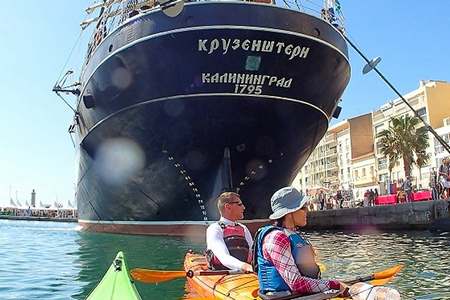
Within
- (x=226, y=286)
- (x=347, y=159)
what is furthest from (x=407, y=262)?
(x=347, y=159)

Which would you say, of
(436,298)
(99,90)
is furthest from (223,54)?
(436,298)

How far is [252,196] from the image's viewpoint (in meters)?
16.9

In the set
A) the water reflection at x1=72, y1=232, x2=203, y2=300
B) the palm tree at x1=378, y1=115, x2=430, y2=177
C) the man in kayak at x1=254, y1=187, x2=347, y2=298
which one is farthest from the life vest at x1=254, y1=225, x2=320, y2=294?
the palm tree at x1=378, y1=115, x2=430, y2=177

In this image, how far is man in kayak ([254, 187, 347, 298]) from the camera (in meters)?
4.06

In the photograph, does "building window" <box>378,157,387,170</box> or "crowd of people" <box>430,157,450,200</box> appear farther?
"building window" <box>378,157,387,170</box>

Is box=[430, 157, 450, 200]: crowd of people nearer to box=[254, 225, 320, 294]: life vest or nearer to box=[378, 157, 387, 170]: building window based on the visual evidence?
box=[254, 225, 320, 294]: life vest

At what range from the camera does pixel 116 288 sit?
20.5ft

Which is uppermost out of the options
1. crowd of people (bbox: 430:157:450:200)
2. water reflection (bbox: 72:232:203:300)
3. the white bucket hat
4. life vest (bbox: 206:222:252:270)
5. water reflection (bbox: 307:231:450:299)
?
crowd of people (bbox: 430:157:450:200)

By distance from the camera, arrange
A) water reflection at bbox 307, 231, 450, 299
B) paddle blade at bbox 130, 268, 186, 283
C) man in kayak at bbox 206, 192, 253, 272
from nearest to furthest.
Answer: man in kayak at bbox 206, 192, 253, 272, paddle blade at bbox 130, 268, 186, 283, water reflection at bbox 307, 231, 450, 299

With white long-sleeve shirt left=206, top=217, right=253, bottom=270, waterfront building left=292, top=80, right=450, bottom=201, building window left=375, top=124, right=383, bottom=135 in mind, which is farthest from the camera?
building window left=375, top=124, right=383, bottom=135

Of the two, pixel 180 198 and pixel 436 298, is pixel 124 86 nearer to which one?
pixel 180 198

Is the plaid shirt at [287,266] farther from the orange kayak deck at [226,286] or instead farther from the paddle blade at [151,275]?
the paddle blade at [151,275]

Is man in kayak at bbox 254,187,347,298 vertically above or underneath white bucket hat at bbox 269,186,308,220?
underneath

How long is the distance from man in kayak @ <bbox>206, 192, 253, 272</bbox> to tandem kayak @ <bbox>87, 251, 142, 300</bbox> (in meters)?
1.13
